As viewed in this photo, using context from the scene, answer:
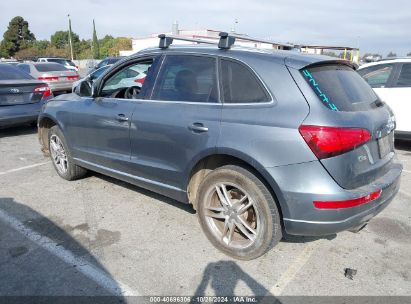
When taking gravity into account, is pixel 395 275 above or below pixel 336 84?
below

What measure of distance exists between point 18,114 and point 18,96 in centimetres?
39

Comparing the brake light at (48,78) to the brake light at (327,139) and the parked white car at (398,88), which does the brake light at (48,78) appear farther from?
the brake light at (327,139)

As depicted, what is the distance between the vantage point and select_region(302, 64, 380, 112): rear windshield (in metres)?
2.82

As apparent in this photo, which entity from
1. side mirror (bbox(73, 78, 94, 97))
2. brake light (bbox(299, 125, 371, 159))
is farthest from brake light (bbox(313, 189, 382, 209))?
side mirror (bbox(73, 78, 94, 97))

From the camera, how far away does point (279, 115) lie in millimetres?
2795

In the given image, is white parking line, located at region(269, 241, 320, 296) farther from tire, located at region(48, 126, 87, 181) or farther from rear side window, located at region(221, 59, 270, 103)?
tire, located at region(48, 126, 87, 181)

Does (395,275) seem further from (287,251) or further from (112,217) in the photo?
(112,217)

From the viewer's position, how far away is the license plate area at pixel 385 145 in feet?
10.0

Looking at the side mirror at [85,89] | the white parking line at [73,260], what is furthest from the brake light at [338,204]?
the side mirror at [85,89]

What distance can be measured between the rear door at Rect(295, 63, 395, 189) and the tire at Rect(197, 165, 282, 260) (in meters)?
0.59

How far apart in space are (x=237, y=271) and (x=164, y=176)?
116 centimetres

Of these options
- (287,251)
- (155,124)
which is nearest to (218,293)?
(287,251)

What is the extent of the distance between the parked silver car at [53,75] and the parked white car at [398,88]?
10332 millimetres

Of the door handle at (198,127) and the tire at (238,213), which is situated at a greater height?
the door handle at (198,127)
